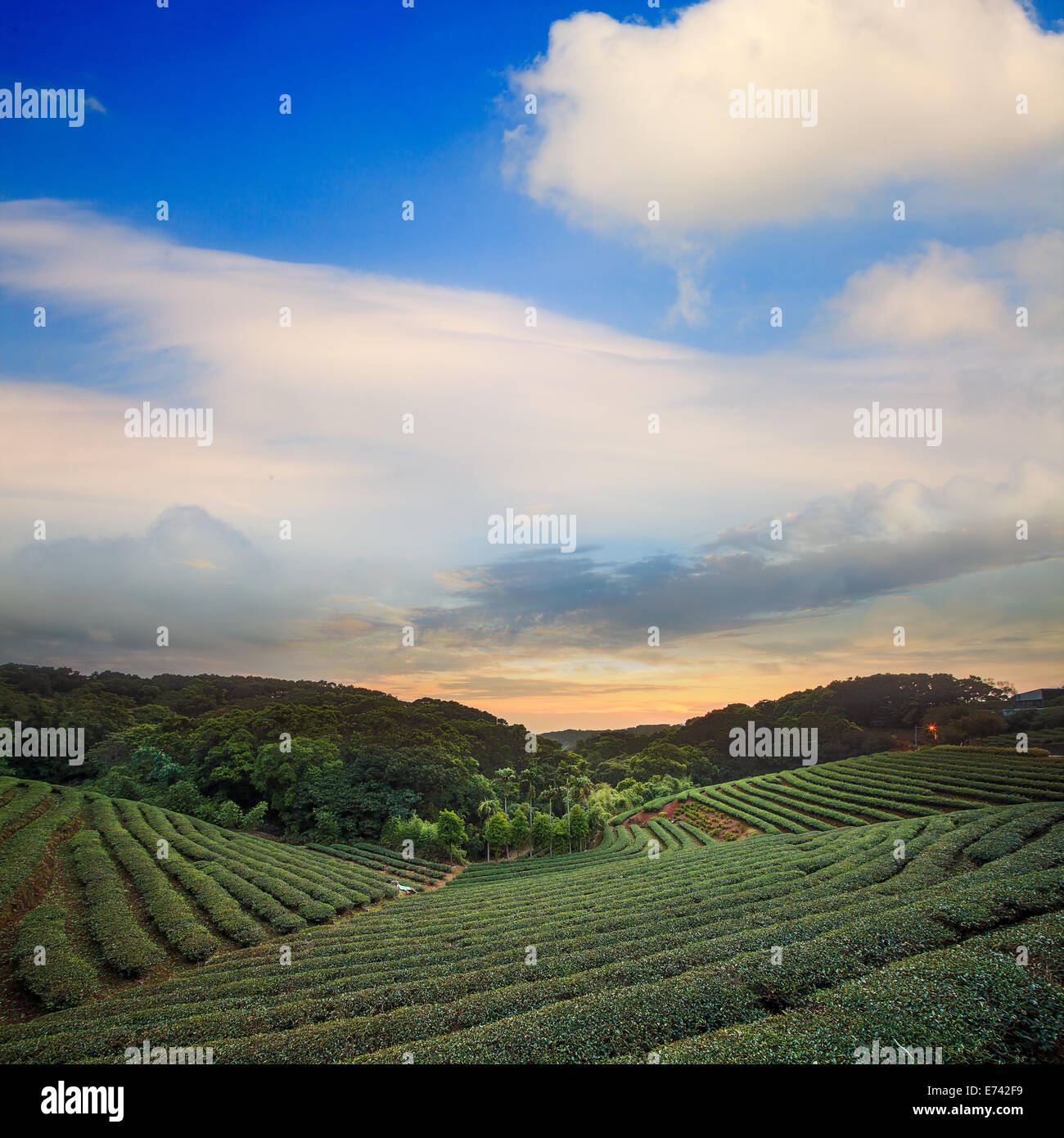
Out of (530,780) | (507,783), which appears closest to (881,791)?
(530,780)

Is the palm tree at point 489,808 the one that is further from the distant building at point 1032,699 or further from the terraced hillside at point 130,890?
the distant building at point 1032,699

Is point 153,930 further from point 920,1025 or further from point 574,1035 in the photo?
point 920,1025

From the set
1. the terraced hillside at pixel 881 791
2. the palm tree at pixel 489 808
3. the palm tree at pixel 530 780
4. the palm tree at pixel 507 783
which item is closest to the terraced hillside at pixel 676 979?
the terraced hillside at pixel 881 791

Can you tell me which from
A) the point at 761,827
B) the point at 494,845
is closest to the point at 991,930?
the point at 761,827

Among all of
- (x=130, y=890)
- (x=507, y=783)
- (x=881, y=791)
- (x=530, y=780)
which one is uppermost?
(x=130, y=890)

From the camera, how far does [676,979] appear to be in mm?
11789

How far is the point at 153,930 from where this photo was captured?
68.1ft

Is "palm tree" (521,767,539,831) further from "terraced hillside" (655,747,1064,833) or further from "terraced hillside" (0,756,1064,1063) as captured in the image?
"terraced hillside" (0,756,1064,1063)

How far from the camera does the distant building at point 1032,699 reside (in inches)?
2588

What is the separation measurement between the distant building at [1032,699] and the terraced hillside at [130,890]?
74480 millimetres

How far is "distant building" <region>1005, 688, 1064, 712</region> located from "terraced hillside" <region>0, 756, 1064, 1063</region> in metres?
57.0

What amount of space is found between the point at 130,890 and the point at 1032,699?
93.6 meters

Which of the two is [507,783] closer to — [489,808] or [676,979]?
[489,808]

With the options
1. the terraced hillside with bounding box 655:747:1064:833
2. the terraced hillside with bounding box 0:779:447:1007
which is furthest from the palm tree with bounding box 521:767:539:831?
the terraced hillside with bounding box 0:779:447:1007
